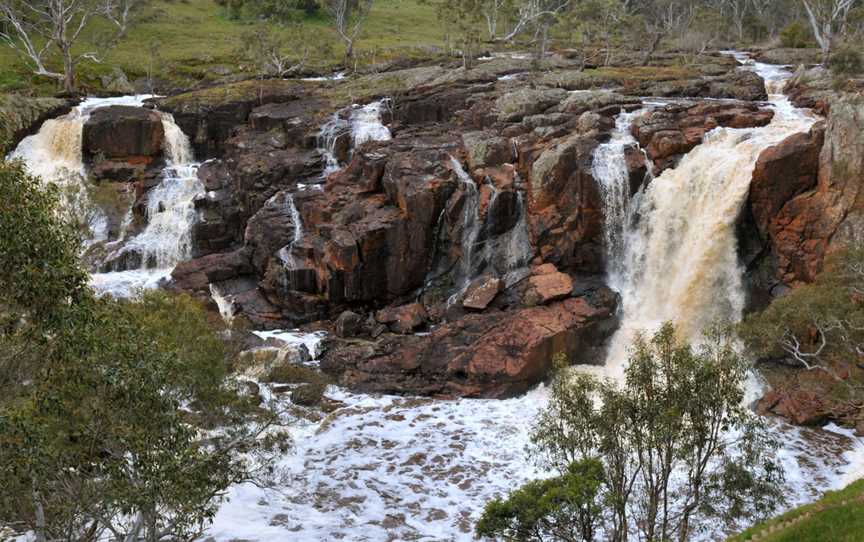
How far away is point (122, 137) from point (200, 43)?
40551 mm

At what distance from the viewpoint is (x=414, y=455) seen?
27.5 m

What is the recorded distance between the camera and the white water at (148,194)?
43.6 metres

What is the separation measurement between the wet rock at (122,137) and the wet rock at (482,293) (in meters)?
30.4

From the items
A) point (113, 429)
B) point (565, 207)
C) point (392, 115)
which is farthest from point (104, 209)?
point (113, 429)

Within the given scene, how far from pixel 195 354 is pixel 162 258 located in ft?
92.9

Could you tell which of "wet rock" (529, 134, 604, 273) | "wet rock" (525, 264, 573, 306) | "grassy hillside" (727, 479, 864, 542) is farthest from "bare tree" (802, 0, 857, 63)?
"grassy hillside" (727, 479, 864, 542)

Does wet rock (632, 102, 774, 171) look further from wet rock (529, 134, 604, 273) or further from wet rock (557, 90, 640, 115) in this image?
wet rock (557, 90, 640, 115)

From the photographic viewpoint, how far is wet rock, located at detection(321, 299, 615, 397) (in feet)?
108

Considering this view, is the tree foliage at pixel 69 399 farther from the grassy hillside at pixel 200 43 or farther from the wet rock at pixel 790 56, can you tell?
the wet rock at pixel 790 56

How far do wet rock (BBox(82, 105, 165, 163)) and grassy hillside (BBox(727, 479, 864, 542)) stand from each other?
50.4 meters

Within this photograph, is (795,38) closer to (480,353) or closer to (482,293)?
(482,293)

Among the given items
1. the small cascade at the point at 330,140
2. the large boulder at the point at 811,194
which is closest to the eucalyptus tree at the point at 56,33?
the small cascade at the point at 330,140

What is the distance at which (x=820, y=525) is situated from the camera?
1427cm

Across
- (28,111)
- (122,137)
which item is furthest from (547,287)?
(28,111)
